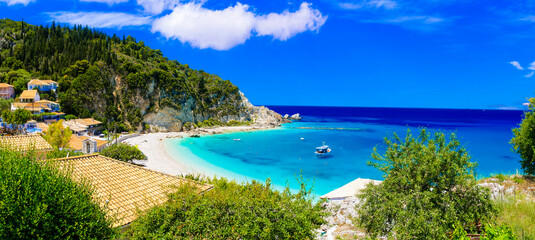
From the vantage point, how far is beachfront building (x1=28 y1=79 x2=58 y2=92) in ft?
181

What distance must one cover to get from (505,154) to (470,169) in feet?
167

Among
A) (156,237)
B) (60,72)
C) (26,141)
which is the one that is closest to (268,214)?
(156,237)

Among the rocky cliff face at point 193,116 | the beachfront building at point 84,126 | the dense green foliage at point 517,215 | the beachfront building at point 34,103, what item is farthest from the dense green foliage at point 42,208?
the rocky cliff face at point 193,116

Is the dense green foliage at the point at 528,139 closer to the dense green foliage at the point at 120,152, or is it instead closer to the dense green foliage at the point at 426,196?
the dense green foliage at the point at 426,196

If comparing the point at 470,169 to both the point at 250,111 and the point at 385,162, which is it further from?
the point at 250,111

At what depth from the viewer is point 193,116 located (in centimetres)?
8231

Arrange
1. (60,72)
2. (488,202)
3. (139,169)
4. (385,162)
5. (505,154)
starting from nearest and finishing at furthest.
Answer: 1. (488,202)
2. (385,162)
3. (139,169)
4. (505,154)
5. (60,72)

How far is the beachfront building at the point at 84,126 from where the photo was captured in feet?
155

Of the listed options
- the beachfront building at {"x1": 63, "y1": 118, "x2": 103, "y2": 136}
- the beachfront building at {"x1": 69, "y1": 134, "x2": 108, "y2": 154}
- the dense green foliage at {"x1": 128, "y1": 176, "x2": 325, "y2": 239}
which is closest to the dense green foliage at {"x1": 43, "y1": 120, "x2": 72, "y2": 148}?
the beachfront building at {"x1": 69, "y1": 134, "x2": 108, "y2": 154}

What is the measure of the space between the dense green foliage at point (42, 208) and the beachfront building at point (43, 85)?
6065 cm

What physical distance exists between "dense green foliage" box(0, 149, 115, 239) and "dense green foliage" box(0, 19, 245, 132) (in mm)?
59843

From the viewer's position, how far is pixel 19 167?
798 cm

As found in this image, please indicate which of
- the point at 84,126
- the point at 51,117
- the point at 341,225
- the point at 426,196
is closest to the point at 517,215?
the point at 426,196

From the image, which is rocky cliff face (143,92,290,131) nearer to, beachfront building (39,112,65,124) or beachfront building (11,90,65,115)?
beachfront building (39,112,65,124)
